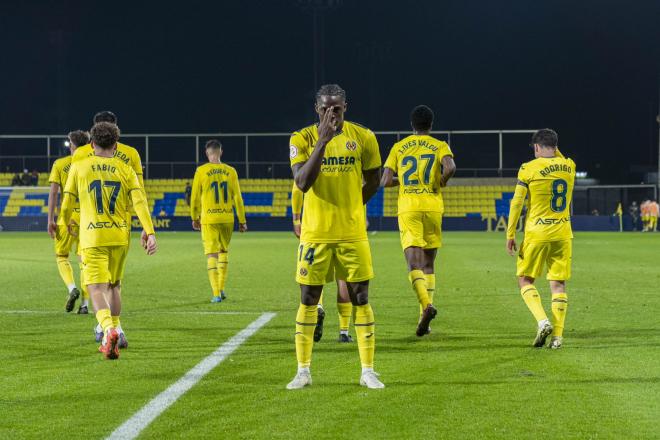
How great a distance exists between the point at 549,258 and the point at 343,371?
2690 mm

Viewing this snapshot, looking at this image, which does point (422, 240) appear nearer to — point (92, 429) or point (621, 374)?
point (621, 374)

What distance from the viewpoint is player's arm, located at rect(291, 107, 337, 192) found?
590cm

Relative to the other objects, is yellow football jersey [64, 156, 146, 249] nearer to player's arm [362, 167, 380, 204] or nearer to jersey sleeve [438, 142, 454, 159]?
player's arm [362, 167, 380, 204]

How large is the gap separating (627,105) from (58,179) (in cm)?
7572

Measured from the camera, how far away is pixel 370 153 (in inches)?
253

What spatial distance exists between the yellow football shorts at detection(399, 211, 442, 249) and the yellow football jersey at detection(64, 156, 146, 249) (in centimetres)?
290

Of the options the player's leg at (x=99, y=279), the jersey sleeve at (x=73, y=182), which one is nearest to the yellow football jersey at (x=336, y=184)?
the player's leg at (x=99, y=279)

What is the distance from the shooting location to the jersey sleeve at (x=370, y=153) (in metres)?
6.40

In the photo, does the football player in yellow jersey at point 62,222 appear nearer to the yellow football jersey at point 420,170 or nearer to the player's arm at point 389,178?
the player's arm at point 389,178

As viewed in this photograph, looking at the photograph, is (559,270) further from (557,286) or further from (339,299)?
(339,299)

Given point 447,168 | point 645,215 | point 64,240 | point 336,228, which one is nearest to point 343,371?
point 336,228

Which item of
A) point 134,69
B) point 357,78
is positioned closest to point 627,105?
point 357,78

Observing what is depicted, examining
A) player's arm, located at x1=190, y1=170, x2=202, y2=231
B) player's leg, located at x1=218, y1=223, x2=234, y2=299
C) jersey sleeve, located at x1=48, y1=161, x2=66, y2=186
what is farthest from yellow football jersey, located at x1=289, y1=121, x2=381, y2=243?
player's arm, located at x1=190, y1=170, x2=202, y2=231

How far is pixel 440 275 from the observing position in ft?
56.2
